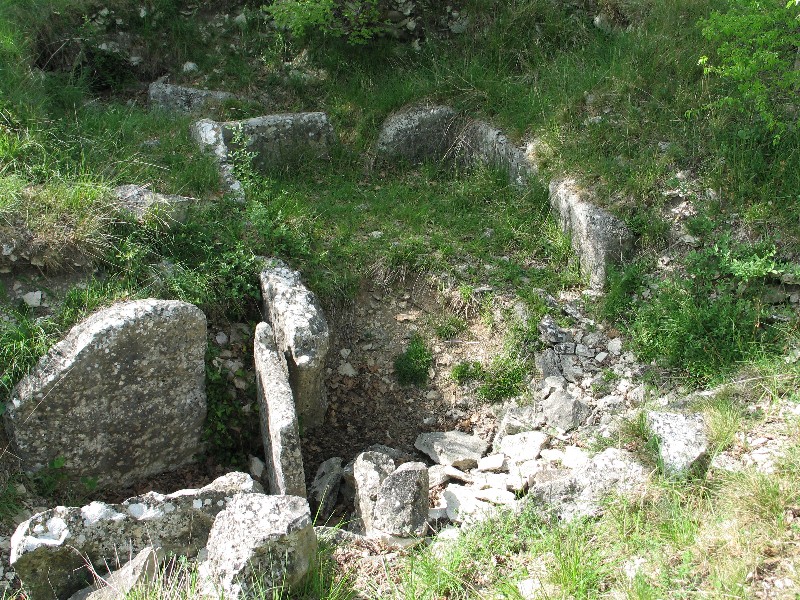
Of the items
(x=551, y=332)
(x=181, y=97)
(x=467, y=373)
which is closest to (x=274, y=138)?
(x=181, y=97)

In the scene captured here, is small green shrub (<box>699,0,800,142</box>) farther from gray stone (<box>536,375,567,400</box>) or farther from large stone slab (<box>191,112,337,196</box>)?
large stone slab (<box>191,112,337,196</box>)

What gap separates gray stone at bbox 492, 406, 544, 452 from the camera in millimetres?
5125

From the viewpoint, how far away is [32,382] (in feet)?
14.8

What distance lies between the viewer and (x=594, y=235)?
6.01m

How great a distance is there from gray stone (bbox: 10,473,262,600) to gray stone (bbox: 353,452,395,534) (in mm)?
742

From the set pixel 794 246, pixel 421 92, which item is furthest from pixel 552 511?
pixel 421 92

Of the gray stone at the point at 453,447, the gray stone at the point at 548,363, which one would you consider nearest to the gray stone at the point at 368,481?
the gray stone at the point at 453,447

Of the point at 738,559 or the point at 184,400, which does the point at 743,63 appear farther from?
the point at 184,400

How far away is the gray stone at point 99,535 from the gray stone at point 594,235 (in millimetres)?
3309

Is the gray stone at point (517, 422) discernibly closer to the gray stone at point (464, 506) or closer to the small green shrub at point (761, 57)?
the gray stone at point (464, 506)

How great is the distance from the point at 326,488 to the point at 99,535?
4.46 ft

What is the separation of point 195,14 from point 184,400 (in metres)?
5.25

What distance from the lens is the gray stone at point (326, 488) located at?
15.4 feet

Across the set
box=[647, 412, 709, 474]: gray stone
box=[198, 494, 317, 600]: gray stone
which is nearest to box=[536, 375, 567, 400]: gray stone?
box=[647, 412, 709, 474]: gray stone
